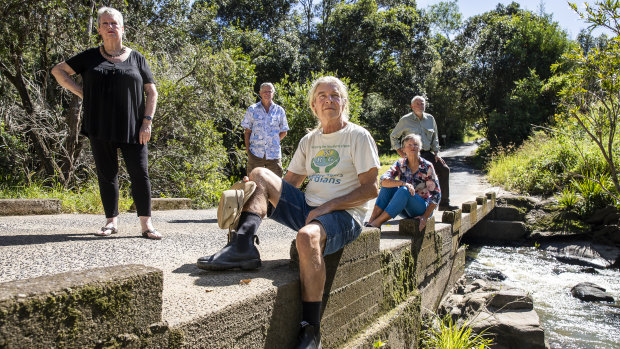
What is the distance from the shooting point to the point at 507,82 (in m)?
28.3

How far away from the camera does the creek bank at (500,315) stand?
5.35 metres

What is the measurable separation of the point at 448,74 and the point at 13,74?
2886 centimetres

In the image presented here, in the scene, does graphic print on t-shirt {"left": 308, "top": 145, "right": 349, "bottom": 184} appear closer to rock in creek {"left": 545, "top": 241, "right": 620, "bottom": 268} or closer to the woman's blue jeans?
the woman's blue jeans

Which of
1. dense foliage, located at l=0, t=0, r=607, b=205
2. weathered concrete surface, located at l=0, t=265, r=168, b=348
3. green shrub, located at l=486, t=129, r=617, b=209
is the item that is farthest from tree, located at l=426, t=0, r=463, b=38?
weathered concrete surface, located at l=0, t=265, r=168, b=348

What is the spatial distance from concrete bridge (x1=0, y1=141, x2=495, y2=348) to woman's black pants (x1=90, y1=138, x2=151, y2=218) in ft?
1.24

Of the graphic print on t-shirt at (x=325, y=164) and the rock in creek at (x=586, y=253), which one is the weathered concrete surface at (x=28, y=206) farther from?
the rock in creek at (x=586, y=253)

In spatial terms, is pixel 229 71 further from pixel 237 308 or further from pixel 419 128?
pixel 237 308

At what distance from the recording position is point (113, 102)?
3.79m

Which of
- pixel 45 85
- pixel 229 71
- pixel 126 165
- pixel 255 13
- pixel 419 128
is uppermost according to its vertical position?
pixel 255 13

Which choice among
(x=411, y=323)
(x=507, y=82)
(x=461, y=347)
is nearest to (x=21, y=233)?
(x=411, y=323)

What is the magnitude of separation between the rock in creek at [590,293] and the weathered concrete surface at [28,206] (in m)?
8.07

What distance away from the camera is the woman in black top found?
3779 millimetres

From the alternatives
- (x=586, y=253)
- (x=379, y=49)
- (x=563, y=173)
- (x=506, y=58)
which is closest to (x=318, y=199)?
(x=586, y=253)

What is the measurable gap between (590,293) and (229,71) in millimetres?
8190
